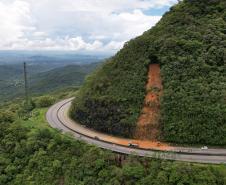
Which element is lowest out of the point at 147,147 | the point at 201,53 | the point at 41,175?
the point at 41,175

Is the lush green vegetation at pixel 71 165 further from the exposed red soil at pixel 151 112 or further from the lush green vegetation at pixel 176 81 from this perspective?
the lush green vegetation at pixel 176 81

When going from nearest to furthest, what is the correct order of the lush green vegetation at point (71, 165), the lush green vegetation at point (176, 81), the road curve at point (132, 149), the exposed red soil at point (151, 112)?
the lush green vegetation at point (71, 165) → the road curve at point (132, 149) → the lush green vegetation at point (176, 81) → the exposed red soil at point (151, 112)

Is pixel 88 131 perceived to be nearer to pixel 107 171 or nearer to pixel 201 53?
pixel 107 171

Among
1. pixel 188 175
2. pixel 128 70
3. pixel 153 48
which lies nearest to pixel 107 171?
pixel 188 175

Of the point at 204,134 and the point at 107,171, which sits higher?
the point at 204,134

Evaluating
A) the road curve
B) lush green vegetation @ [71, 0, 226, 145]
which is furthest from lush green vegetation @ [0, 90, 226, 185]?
lush green vegetation @ [71, 0, 226, 145]

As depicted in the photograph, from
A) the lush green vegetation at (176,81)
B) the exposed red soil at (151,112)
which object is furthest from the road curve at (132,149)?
the exposed red soil at (151,112)
